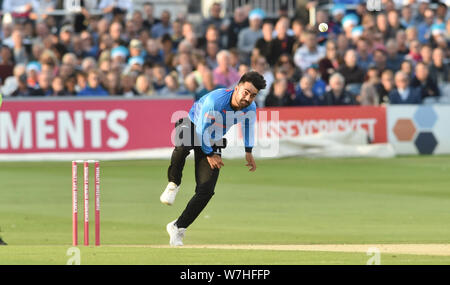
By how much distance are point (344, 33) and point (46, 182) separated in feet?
35.2

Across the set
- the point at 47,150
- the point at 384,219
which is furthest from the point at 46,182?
the point at 384,219

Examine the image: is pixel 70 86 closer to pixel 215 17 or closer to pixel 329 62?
pixel 215 17

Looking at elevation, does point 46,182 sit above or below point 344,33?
below

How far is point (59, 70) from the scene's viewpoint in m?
26.4

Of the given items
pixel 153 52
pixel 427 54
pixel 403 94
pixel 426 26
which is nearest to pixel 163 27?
pixel 153 52

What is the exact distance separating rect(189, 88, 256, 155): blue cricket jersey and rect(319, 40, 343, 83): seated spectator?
562 inches

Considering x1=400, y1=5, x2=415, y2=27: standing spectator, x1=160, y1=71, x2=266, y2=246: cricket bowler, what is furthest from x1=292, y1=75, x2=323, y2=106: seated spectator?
x1=160, y1=71, x2=266, y2=246: cricket bowler

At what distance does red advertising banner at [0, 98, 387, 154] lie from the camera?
24.8 meters

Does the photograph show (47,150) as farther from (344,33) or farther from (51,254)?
(51,254)

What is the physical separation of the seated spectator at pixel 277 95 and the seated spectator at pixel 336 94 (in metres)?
0.99

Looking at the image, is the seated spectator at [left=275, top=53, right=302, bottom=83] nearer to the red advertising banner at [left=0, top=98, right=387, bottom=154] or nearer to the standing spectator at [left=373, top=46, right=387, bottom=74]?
the red advertising banner at [left=0, top=98, right=387, bottom=154]

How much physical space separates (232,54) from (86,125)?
163 inches

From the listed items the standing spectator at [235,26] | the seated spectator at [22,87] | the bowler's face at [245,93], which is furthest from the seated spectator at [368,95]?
the bowler's face at [245,93]
